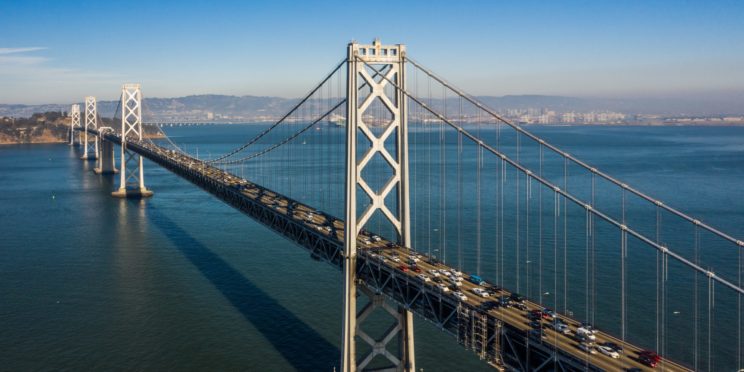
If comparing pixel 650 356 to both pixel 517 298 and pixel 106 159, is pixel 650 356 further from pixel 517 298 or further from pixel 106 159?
pixel 106 159

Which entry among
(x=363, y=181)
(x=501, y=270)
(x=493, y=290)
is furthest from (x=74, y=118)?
(x=493, y=290)

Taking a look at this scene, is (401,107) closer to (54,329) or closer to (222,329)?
(222,329)

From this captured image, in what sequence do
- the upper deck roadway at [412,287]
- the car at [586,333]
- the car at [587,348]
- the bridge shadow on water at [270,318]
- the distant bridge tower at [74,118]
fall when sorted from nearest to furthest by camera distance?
the upper deck roadway at [412,287]
the car at [587,348]
the car at [586,333]
the bridge shadow on water at [270,318]
the distant bridge tower at [74,118]

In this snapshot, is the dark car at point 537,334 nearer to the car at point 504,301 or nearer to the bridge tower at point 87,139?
the car at point 504,301

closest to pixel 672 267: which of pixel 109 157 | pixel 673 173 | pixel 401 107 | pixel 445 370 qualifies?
pixel 445 370

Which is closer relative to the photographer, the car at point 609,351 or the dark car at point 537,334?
the car at point 609,351

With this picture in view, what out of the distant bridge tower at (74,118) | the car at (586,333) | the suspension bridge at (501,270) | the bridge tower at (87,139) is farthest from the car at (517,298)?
the distant bridge tower at (74,118)

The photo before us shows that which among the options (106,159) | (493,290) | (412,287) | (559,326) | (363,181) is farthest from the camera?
(106,159)
